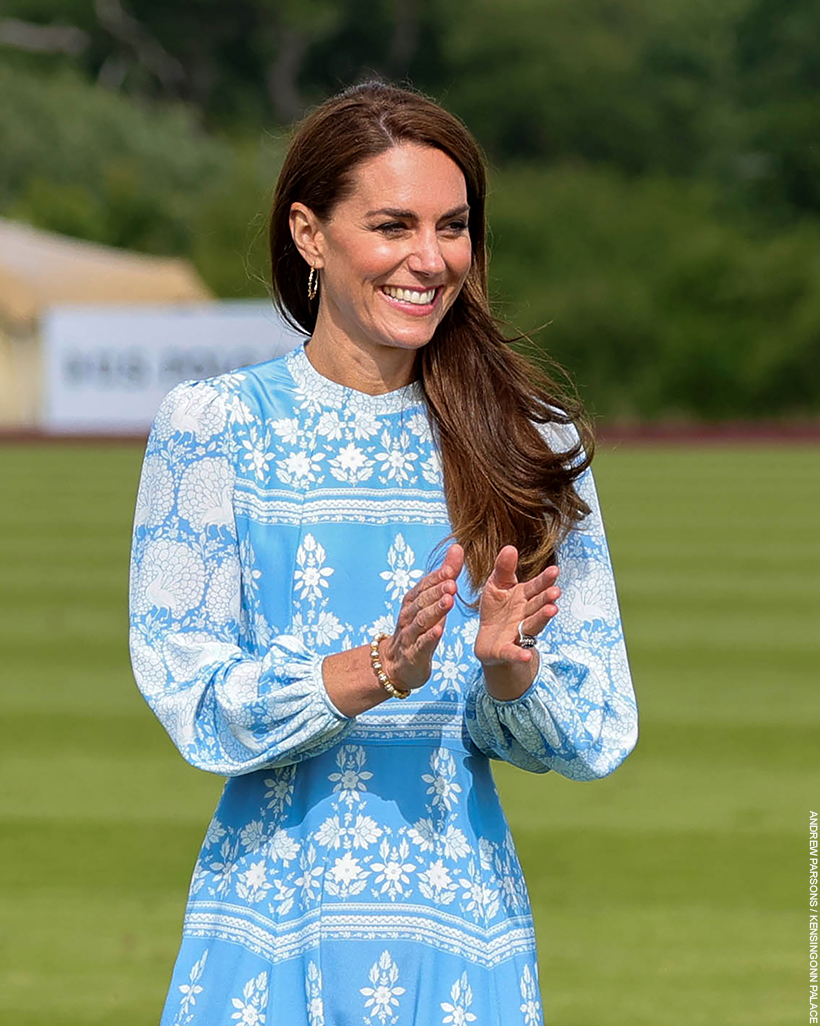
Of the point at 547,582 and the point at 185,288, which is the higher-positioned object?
the point at 185,288

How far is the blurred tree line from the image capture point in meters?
44.0

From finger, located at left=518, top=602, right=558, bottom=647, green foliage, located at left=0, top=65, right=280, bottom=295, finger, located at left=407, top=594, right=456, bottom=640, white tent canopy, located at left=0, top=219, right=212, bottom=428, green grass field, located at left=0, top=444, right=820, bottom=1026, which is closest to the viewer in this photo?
finger, located at left=407, top=594, right=456, bottom=640

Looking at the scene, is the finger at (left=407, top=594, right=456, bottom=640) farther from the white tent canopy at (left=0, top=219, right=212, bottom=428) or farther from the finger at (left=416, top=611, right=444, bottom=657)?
the white tent canopy at (left=0, top=219, right=212, bottom=428)

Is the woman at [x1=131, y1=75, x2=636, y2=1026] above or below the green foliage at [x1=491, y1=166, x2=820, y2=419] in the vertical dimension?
below

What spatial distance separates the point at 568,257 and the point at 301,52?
29961 millimetres

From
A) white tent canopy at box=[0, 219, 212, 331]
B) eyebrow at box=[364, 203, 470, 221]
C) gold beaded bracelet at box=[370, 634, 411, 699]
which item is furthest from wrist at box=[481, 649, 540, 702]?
white tent canopy at box=[0, 219, 212, 331]

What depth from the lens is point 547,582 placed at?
267 centimetres

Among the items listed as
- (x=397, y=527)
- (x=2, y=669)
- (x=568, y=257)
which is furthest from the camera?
(x=568, y=257)

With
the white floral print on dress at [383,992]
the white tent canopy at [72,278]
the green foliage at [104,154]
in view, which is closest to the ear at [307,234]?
the white floral print on dress at [383,992]

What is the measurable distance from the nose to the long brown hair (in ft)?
0.43

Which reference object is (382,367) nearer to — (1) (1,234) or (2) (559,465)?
(2) (559,465)

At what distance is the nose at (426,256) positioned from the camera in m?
2.89

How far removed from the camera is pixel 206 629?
9.16 ft

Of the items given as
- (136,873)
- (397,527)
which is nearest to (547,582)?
(397,527)
